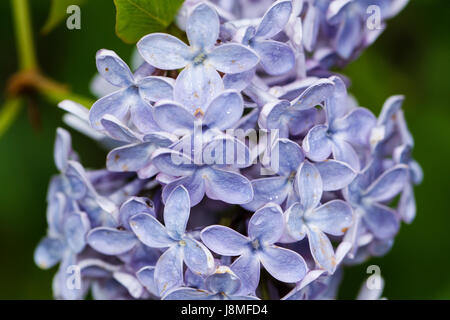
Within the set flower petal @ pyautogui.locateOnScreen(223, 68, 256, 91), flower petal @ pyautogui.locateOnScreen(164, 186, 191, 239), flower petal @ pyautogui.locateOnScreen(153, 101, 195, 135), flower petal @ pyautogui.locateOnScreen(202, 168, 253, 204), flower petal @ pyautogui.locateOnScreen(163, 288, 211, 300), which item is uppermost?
flower petal @ pyautogui.locateOnScreen(223, 68, 256, 91)

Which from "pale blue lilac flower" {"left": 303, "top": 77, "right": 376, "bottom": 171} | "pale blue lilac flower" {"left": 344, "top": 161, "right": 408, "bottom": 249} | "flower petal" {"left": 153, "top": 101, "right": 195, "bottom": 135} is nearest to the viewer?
"flower petal" {"left": 153, "top": 101, "right": 195, "bottom": 135}

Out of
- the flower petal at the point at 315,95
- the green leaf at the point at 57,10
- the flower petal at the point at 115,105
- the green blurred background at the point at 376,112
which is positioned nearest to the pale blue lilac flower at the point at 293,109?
the flower petal at the point at 315,95

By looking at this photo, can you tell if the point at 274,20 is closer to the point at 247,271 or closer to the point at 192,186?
the point at 192,186

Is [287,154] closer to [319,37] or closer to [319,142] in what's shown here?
[319,142]

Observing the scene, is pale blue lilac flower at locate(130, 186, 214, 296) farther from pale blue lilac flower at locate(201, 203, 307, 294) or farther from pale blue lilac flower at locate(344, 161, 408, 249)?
pale blue lilac flower at locate(344, 161, 408, 249)

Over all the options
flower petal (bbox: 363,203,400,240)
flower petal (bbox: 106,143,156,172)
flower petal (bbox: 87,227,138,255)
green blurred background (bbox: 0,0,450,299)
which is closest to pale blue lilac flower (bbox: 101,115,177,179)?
flower petal (bbox: 106,143,156,172)

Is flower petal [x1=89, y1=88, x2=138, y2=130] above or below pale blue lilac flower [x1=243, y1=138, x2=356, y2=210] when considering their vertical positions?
above
